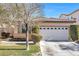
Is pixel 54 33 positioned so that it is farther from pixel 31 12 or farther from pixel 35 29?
pixel 31 12

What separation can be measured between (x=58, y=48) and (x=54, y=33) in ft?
1.40

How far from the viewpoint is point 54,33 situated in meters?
15.9

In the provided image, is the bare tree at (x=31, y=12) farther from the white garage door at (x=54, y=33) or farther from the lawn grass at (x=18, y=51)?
the lawn grass at (x=18, y=51)

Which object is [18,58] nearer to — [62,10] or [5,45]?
[5,45]

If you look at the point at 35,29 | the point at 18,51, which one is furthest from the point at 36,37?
the point at 18,51

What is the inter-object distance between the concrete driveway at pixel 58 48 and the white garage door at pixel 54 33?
0.16m

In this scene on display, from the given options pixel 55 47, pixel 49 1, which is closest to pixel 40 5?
pixel 49 1

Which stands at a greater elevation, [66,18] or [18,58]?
[66,18]

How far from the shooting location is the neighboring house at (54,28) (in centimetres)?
1573

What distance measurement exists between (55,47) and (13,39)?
3.86ft

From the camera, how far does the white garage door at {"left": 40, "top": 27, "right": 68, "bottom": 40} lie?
15.8 meters

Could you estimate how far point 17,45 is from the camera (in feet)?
51.7

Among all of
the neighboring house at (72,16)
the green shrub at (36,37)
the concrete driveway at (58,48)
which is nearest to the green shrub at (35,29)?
the green shrub at (36,37)

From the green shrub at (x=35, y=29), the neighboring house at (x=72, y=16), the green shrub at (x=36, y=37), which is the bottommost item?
the green shrub at (x=36, y=37)
